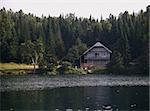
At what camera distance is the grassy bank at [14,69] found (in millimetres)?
71738

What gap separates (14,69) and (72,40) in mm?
25260

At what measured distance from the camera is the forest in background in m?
74.5

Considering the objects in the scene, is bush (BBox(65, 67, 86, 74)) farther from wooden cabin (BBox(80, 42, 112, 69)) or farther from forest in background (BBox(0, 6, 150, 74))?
wooden cabin (BBox(80, 42, 112, 69))

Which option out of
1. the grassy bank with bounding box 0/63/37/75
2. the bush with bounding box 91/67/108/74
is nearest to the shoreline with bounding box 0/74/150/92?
the grassy bank with bounding box 0/63/37/75

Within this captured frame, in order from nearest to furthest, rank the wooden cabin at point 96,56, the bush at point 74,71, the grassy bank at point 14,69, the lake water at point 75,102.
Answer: the lake water at point 75,102 → the grassy bank at point 14,69 → the bush at point 74,71 → the wooden cabin at point 96,56

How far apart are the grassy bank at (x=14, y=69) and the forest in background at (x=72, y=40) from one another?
5.94 feet

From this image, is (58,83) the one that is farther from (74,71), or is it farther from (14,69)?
(14,69)

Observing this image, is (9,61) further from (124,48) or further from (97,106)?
(97,106)

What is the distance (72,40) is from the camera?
322 feet

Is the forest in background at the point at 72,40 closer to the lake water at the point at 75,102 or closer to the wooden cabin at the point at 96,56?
the wooden cabin at the point at 96,56

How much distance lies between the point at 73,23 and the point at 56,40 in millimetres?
14658

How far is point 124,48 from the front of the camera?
75.8 meters

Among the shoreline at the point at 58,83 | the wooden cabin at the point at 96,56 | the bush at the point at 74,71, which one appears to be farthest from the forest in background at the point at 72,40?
the shoreline at the point at 58,83

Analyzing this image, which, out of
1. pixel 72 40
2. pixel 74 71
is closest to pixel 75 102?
pixel 74 71
